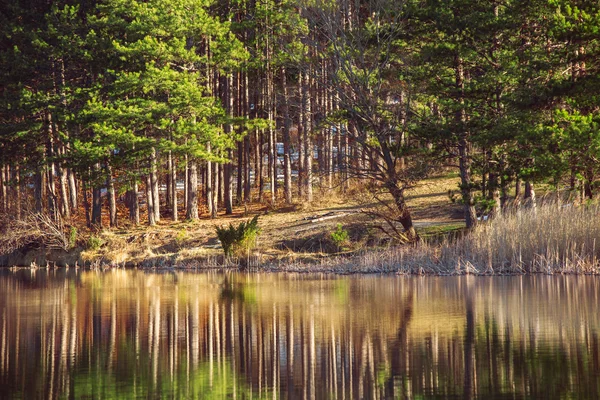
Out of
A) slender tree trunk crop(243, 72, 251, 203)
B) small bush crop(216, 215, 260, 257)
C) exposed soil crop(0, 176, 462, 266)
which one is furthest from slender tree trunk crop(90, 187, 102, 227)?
small bush crop(216, 215, 260, 257)

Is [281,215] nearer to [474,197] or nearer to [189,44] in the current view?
[189,44]

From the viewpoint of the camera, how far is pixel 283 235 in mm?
37906

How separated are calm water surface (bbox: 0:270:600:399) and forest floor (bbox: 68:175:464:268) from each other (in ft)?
34.3

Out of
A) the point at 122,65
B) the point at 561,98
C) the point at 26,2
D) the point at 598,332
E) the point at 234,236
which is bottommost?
the point at 598,332

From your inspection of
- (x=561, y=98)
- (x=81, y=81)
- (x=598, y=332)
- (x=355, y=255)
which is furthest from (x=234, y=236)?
(x=598, y=332)

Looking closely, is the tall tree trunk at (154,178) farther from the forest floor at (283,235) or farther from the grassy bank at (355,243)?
the grassy bank at (355,243)

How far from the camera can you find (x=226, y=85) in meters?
50.9

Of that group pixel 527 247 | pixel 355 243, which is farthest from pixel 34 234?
pixel 527 247

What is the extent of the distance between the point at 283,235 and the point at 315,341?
24025 mm

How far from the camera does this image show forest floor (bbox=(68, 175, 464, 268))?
34688 millimetres

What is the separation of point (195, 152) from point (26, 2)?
1213 cm

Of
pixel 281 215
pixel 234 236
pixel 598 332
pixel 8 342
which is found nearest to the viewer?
pixel 598 332

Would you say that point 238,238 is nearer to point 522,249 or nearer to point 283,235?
point 283,235

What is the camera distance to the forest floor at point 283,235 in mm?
34688
